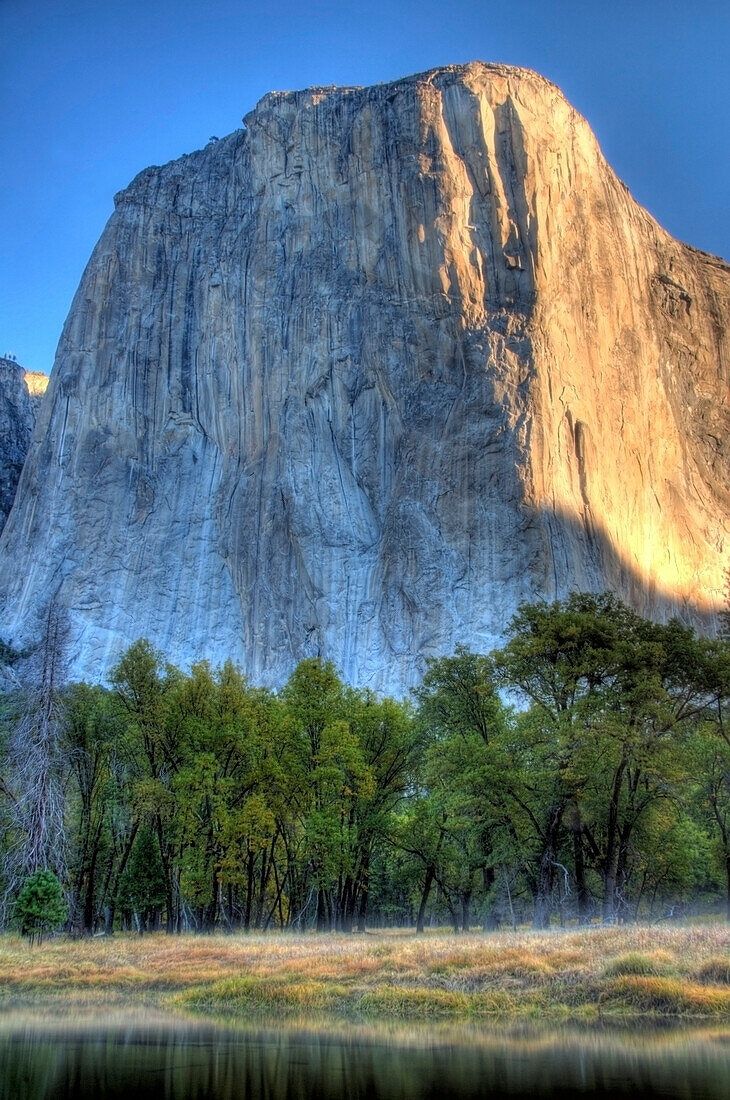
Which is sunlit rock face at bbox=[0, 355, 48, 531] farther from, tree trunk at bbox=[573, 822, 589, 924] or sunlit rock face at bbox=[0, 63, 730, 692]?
tree trunk at bbox=[573, 822, 589, 924]

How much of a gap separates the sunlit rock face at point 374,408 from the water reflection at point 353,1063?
138ft

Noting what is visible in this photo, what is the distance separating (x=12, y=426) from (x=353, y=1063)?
9122 centimetres

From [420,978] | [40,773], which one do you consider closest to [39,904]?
[40,773]

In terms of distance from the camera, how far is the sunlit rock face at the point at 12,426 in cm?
9275

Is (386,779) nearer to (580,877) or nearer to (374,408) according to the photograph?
(580,877)

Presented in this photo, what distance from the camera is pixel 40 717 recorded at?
24.2m

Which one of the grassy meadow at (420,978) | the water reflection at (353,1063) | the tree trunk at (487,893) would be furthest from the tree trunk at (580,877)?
the water reflection at (353,1063)

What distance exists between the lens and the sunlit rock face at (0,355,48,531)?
92.8 meters

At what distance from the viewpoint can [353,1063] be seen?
495 inches

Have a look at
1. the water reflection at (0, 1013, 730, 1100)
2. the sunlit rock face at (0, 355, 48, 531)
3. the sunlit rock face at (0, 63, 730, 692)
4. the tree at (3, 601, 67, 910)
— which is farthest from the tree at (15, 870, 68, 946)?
the sunlit rock face at (0, 355, 48, 531)

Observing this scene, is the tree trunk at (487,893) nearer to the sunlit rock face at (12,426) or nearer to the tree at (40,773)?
the tree at (40,773)

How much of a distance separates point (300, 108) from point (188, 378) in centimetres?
1917

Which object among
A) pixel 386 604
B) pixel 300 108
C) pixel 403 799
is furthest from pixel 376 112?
pixel 403 799

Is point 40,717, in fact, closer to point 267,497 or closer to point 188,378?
point 267,497
